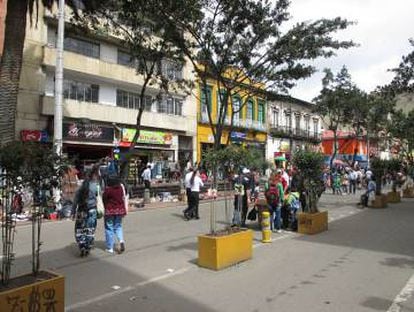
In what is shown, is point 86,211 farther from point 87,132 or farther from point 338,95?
point 338,95

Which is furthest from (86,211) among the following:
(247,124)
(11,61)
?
(247,124)

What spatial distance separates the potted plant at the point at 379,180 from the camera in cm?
2112

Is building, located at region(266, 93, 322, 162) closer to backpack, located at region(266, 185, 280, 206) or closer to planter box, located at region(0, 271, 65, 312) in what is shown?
backpack, located at region(266, 185, 280, 206)

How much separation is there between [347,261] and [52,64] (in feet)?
73.5

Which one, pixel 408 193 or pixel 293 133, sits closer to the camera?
pixel 408 193

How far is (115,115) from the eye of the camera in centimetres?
3161

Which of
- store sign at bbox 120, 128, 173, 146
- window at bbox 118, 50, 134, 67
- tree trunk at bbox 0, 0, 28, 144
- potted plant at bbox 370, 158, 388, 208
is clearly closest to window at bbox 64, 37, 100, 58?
window at bbox 118, 50, 134, 67

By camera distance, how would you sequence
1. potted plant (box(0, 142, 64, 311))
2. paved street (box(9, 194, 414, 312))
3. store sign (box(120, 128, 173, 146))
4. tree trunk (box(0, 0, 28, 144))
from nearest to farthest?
potted plant (box(0, 142, 64, 311)) → paved street (box(9, 194, 414, 312)) → tree trunk (box(0, 0, 28, 144)) → store sign (box(120, 128, 173, 146))

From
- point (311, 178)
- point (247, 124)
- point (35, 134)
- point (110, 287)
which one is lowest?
point (110, 287)

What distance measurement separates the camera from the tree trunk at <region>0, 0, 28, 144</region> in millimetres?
13438

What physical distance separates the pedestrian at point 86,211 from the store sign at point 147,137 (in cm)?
2262

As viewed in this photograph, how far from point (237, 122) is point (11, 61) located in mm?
32265

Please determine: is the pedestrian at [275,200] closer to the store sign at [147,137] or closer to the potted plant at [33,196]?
the potted plant at [33,196]

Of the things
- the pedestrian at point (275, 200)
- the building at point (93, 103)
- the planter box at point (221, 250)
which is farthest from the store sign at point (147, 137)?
the planter box at point (221, 250)
